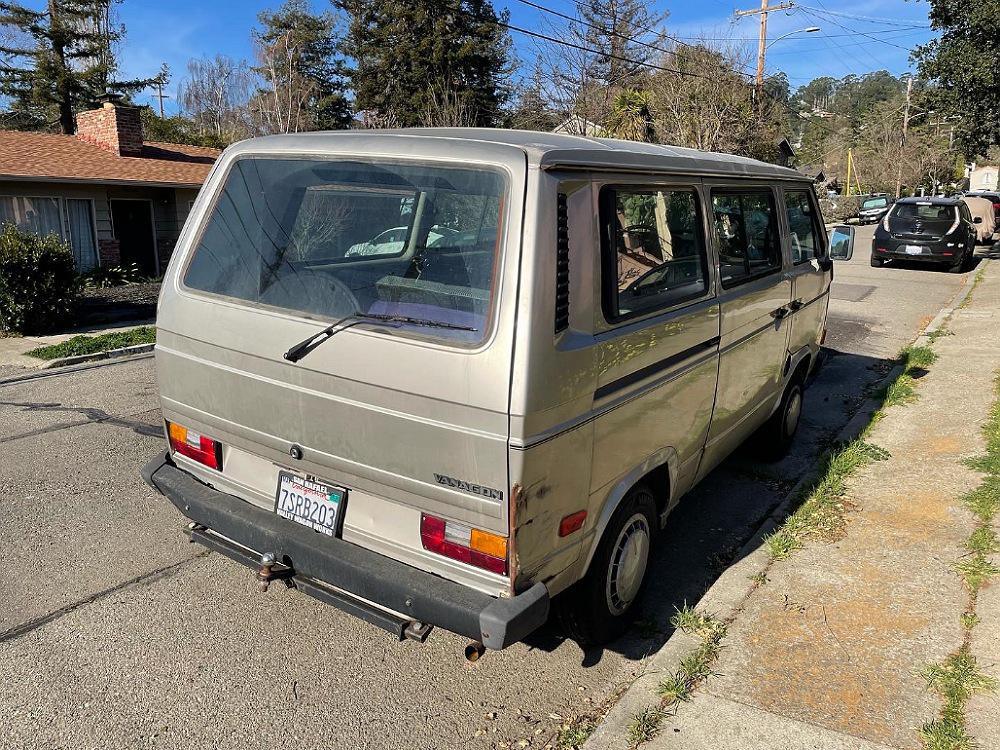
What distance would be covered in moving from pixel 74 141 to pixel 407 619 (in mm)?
21354

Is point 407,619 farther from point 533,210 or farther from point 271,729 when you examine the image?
point 533,210

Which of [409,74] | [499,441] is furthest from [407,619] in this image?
[409,74]

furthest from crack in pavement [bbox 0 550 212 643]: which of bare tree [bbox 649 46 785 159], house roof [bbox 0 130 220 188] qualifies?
bare tree [bbox 649 46 785 159]

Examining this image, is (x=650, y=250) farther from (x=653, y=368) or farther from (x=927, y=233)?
(x=927, y=233)

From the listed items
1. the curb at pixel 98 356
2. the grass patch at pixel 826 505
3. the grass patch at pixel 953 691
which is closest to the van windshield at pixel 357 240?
the grass patch at pixel 953 691

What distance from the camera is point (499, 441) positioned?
2.47m

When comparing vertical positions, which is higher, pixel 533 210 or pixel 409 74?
pixel 409 74

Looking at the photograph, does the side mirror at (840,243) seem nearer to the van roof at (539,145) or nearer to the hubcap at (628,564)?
the van roof at (539,145)

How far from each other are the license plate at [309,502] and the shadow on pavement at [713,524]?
3.83 feet

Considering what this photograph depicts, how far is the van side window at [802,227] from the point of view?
514 centimetres

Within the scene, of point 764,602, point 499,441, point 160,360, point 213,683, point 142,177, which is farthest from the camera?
point 142,177

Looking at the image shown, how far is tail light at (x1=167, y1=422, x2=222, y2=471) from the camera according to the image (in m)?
3.37

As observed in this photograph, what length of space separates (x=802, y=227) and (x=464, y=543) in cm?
395

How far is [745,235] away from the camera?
168 inches
